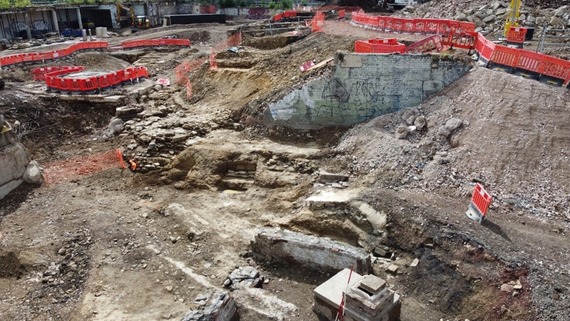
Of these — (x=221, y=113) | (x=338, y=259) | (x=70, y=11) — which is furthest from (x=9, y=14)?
(x=338, y=259)

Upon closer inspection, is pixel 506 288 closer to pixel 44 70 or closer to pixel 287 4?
pixel 44 70

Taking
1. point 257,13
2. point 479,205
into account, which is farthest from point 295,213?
point 257,13

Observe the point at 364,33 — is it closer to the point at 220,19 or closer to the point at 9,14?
the point at 220,19

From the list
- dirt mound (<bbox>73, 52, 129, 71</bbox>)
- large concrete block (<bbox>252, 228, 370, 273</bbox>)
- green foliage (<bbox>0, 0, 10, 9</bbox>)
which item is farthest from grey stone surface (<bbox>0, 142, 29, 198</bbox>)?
green foliage (<bbox>0, 0, 10, 9</bbox>)

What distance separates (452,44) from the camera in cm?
1745

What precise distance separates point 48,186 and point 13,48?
819 inches

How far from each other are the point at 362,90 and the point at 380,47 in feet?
6.35

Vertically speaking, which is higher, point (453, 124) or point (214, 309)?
point (453, 124)

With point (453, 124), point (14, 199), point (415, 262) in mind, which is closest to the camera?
point (415, 262)

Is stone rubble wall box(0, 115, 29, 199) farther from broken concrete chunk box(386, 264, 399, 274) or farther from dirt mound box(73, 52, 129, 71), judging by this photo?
dirt mound box(73, 52, 129, 71)

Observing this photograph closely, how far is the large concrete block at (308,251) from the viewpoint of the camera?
10.1 m

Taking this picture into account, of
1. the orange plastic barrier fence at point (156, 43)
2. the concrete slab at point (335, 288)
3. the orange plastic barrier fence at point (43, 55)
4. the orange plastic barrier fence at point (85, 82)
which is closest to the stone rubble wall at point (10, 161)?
the orange plastic barrier fence at point (85, 82)

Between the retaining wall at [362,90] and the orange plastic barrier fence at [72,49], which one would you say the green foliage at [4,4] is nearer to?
the orange plastic barrier fence at [72,49]

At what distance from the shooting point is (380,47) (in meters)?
16.6
